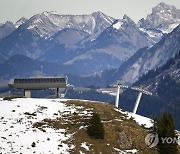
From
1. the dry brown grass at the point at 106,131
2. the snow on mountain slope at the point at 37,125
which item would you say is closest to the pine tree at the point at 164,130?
the dry brown grass at the point at 106,131

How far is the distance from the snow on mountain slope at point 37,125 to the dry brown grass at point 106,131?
643 mm

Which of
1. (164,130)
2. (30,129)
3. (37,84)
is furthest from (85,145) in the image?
(37,84)

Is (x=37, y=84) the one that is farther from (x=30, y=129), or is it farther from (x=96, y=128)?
(x=96, y=128)

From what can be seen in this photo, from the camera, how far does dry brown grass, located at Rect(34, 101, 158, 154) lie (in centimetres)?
8825

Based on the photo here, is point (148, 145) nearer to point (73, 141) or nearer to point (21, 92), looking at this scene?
point (73, 141)

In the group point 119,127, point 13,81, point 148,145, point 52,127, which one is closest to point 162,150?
point 148,145

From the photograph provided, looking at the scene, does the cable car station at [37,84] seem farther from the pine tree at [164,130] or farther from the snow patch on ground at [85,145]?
the pine tree at [164,130]

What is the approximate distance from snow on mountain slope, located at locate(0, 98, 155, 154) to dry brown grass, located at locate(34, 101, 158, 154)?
25.3 inches

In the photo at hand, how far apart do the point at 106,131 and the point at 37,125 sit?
51.8ft

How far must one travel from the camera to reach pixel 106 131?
96188 millimetres

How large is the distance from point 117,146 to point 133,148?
371 centimetres

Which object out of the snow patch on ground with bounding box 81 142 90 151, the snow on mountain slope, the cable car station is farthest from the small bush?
the cable car station

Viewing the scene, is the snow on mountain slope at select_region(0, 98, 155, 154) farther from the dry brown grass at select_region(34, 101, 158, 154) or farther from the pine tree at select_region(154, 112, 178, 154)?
the pine tree at select_region(154, 112, 178, 154)

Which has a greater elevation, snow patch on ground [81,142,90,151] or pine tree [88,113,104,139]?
pine tree [88,113,104,139]
